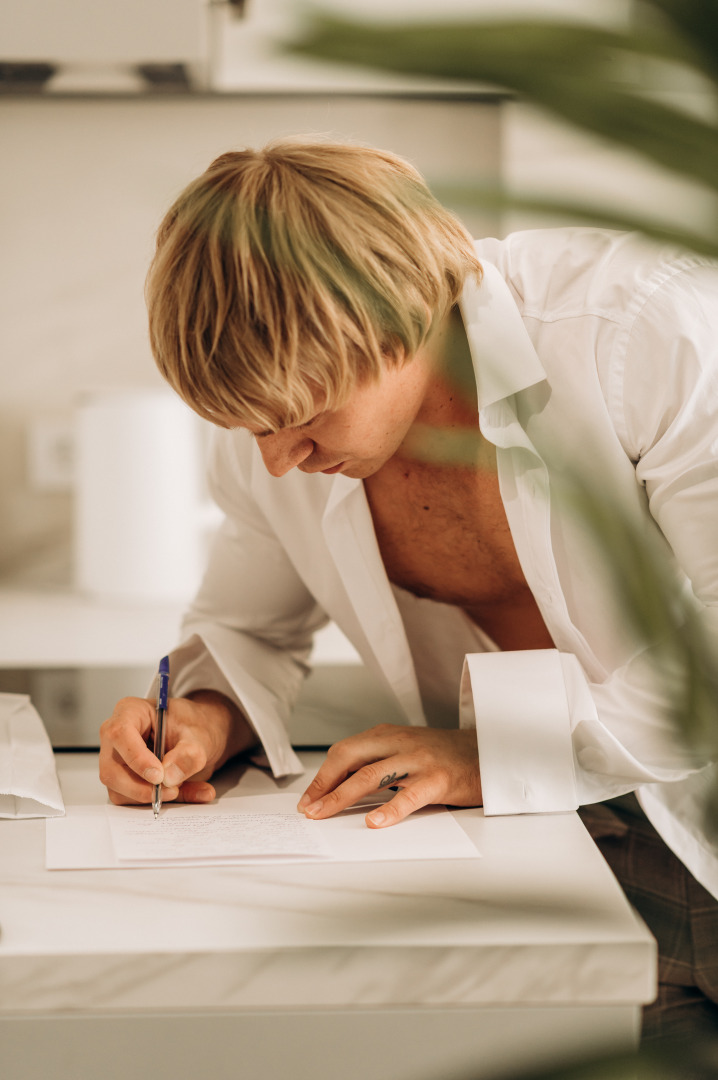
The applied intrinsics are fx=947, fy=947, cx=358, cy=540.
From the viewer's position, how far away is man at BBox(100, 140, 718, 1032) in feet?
2.30

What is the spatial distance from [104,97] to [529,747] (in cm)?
150

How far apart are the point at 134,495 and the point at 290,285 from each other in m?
0.89

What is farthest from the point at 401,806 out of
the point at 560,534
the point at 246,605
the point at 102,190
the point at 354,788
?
the point at 102,190

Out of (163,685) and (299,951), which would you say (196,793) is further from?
(299,951)

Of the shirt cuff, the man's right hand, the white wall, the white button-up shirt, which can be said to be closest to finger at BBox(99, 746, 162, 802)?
the man's right hand

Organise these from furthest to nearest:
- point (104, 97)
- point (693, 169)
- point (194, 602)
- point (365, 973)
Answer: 1. point (104, 97)
2. point (194, 602)
3. point (365, 973)
4. point (693, 169)

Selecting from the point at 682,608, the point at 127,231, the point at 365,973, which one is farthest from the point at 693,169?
the point at 127,231

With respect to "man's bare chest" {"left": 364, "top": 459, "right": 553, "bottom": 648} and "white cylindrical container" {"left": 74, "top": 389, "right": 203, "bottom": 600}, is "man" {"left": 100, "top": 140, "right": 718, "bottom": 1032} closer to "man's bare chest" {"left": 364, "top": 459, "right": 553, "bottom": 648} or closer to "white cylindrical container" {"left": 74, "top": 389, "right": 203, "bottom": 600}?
"man's bare chest" {"left": 364, "top": 459, "right": 553, "bottom": 648}

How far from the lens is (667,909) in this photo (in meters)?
0.95

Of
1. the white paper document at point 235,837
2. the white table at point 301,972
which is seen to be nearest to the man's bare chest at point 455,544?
the white paper document at point 235,837

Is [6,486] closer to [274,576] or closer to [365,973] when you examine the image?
[274,576]

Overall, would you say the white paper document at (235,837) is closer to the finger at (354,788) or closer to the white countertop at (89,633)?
the finger at (354,788)

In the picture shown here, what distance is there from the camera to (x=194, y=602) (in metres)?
Result: 1.06

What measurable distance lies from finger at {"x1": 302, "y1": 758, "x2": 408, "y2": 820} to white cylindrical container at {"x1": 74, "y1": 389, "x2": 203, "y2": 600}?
2.87 feet
